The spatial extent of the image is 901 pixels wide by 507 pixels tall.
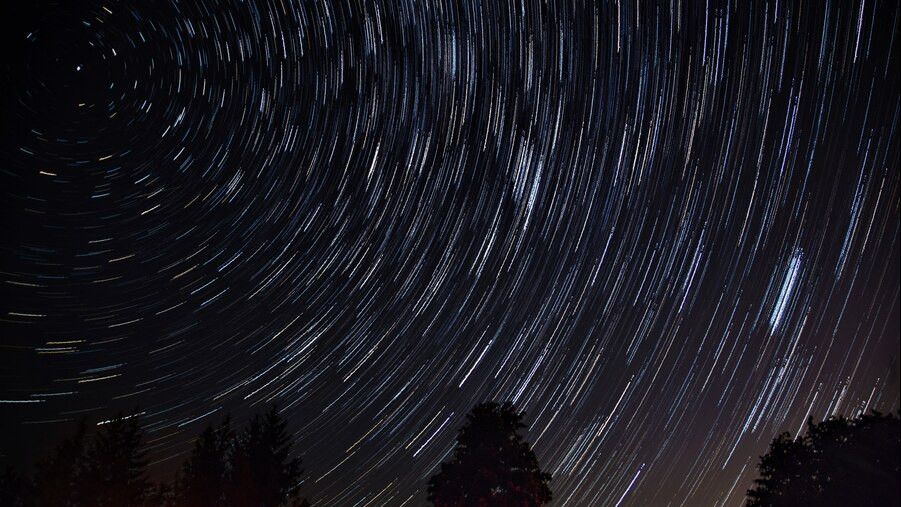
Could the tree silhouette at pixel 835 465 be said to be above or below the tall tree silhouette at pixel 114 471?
above

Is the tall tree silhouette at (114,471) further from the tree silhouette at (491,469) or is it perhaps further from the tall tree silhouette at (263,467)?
the tree silhouette at (491,469)

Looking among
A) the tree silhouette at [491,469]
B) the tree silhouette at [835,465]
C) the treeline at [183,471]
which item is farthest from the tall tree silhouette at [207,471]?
the tree silhouette at [835,465]

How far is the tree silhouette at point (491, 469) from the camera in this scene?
14.6 metres

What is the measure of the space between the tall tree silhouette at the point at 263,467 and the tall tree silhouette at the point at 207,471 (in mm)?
438

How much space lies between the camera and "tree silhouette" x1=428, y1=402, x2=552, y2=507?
14.6 meters

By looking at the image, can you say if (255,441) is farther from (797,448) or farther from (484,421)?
(797,448)

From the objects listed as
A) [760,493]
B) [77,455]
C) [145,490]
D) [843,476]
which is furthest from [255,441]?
[843,476]

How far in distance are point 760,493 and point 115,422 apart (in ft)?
62.3

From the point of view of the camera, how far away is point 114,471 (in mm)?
18547

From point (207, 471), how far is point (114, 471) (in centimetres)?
273

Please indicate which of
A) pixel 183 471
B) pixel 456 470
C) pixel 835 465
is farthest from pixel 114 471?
pixel 835 465

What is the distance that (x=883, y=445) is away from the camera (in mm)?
16062

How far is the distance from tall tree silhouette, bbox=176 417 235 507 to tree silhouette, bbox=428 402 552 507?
23.8 feet

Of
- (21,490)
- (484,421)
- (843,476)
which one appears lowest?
(21,490)
